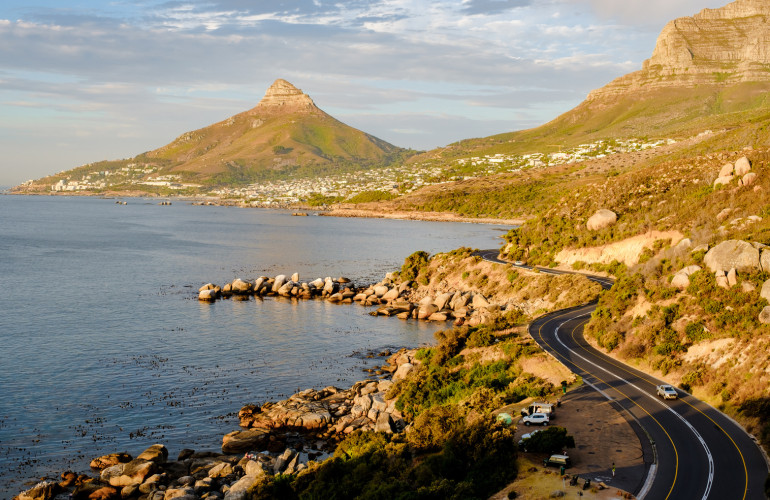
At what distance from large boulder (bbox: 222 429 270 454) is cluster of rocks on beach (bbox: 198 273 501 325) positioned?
30541 millimetres

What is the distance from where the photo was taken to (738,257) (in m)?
42.7

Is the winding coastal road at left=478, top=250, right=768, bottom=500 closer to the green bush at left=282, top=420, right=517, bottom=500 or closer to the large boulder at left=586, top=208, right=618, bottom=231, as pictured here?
the green bush at left=282, top=420, right=517, bottom=500

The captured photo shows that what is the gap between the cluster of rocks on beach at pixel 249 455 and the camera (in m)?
28.2

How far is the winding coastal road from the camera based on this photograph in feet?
78.2

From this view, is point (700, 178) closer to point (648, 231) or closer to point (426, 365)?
point (648, 231)

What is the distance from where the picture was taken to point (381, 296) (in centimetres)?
7575

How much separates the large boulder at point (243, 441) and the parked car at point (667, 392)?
897 inches

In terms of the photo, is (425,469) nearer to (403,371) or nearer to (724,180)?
(403,371)

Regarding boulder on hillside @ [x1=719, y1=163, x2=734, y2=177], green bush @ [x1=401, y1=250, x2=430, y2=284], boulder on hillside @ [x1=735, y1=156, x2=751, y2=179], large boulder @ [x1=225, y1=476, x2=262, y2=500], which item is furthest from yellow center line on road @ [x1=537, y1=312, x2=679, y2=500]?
green bush @ [x1=401, y1=250, x2=430, y2=284]

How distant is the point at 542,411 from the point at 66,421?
28156 mm

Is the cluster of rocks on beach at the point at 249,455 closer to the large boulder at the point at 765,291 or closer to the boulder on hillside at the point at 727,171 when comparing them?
the large boulder at the point at 765,291

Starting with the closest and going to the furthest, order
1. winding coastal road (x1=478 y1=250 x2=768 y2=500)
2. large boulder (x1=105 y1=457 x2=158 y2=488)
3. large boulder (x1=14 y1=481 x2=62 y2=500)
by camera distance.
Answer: winding coastal road (x1=478 y1=250 x2=768 y2=500) < large boulder (x1=14 y1=481 x2=62 y2=500) < large boulder (x1=105 y1=457 x2=158 y2=488)

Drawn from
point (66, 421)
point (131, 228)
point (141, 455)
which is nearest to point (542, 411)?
point (141, 455)

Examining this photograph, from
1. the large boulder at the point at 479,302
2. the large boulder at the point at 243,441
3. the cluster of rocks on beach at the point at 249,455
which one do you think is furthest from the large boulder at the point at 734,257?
the large boulder at the point at 243,441
